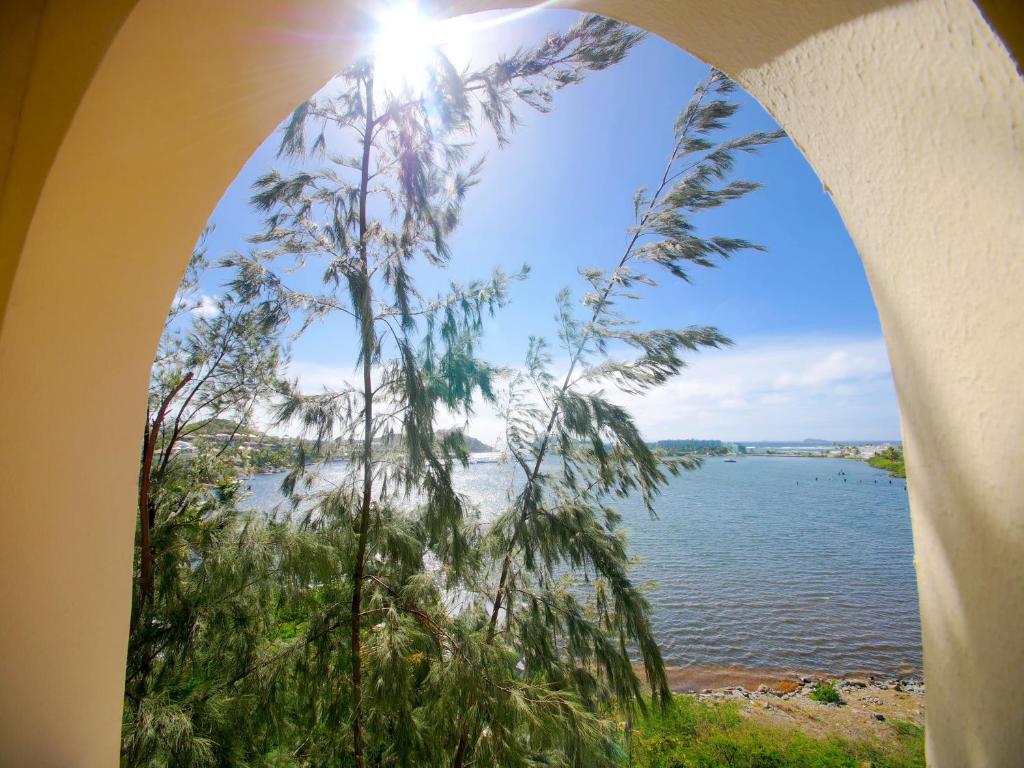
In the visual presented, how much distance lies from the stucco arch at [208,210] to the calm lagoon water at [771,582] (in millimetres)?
2311

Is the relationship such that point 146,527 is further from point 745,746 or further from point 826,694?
point 826,694


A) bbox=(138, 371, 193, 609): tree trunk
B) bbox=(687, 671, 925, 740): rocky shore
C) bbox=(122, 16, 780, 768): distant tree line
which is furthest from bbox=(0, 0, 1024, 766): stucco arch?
bbox=(687, 671, 925, 740): rocky shore

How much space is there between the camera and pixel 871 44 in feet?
1.46

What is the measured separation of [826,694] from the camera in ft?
23.6

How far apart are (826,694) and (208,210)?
10.3 m

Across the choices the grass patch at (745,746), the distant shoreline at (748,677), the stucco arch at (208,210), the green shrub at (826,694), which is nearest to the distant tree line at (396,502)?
the stucco arch at (208,210)

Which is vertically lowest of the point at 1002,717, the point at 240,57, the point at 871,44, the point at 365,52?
the point at 1002,717

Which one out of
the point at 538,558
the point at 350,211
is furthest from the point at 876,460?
the point at 350,211

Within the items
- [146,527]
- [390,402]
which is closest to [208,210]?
[390,402]

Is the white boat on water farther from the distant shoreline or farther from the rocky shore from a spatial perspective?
the rocky shore

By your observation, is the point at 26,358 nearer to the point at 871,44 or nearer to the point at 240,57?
the point at 240,57

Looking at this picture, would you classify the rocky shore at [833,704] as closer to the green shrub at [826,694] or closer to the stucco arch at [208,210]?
the green shrub at [826,694]

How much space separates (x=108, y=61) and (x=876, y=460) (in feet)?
96.2

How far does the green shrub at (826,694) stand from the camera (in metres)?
7.15
